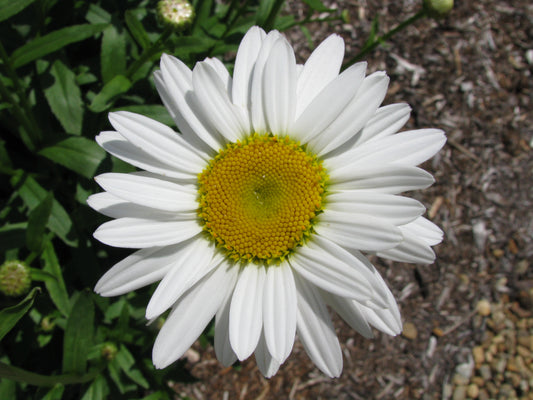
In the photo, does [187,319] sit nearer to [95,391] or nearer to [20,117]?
[95,391]

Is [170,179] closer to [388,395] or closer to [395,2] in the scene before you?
[388,395]

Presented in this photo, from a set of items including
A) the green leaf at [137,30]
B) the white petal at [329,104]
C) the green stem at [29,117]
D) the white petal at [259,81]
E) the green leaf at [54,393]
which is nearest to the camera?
the white petal at [329,104]

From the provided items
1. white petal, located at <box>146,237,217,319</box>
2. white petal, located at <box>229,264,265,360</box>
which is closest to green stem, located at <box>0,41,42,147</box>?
white petal, located at <box>146,237,217,319</box>

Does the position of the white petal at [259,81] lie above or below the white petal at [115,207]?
above

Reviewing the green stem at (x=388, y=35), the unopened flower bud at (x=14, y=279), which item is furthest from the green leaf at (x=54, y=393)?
the green stem at (x=388, y=35)

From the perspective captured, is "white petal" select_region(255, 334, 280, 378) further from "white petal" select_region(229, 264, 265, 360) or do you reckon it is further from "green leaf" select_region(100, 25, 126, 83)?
Result: "green leaf" select_region(100, 25, 126, 83)

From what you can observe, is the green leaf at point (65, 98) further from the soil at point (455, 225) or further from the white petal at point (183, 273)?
the soil at point (455, 225)
